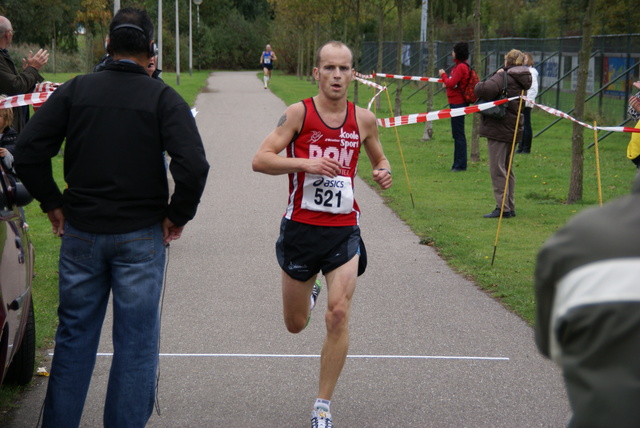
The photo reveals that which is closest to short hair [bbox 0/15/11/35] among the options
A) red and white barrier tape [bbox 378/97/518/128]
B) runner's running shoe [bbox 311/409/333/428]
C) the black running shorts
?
red and white barrier tape [bbox 378/97/518/128]

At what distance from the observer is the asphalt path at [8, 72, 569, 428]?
16.6ft

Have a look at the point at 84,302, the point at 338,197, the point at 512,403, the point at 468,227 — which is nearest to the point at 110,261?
the point at 84,302

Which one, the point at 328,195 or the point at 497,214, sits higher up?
the point at 328,195

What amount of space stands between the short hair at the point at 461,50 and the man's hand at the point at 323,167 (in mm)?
10794

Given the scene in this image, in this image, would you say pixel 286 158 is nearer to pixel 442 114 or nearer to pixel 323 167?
pixel 323 167

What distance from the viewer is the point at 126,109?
4070 millimetres

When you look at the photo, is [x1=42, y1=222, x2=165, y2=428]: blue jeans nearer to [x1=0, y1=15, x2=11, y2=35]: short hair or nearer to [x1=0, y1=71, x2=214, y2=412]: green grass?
[x1=0, y1=71, x2=214, y2=412]: green grass

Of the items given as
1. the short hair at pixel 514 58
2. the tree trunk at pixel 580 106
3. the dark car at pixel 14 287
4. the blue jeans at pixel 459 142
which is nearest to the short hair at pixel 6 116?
the dark car at pixel 14 287

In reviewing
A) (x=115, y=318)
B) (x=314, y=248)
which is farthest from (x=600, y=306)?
(x=314, y=248)

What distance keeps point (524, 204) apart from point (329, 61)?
8256 millimetres

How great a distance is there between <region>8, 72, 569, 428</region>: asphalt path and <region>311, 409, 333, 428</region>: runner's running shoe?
0.15 metres

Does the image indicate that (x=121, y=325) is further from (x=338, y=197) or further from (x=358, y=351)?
(x=358, y=351)

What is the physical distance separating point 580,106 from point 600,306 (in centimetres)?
1129

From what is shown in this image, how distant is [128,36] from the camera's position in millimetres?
4176
